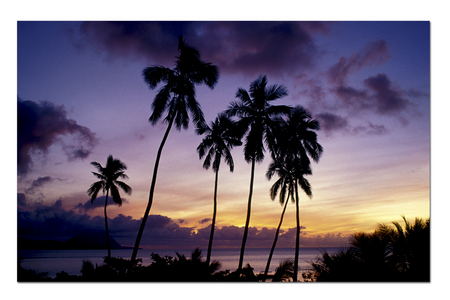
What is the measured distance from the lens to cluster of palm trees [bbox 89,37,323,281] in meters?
12.1

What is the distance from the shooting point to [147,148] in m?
12.8

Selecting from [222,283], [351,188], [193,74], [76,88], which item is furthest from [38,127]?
[351,188]

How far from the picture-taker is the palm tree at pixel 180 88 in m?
11.7

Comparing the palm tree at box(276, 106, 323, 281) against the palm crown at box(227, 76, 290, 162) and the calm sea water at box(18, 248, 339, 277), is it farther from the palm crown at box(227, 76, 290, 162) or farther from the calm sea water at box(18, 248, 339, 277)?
the calm sea water at box(18, 248, 339, 277)

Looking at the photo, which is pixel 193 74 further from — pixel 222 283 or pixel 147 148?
pixel 222 283

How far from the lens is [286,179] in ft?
63.8

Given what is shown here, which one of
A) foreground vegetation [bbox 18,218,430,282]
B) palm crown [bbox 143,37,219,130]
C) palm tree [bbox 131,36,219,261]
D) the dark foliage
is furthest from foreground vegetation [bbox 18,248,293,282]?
palm crown [bbox 143,37,219,130]

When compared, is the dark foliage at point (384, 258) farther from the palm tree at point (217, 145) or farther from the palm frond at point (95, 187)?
the palm frond at point (95, 187)

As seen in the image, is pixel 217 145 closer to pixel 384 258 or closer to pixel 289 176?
pixel 289 176

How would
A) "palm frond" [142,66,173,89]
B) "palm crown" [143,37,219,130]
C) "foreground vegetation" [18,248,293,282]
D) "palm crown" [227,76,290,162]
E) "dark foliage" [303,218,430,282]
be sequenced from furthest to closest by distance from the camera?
1. "palm crown" [227,76,290,162]
2. "palm crown" [143,37,219,130]
3. "palm frond" [142,66,173,89]
4. "foreground vegetation" [18,248,293,282]
5. "dark foliage" [303,218,430,282]

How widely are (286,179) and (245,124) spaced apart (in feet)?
21.2

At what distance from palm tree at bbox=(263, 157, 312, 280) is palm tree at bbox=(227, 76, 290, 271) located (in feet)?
11.6

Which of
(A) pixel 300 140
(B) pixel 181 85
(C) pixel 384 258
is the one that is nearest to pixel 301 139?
(A) pixel 300 140

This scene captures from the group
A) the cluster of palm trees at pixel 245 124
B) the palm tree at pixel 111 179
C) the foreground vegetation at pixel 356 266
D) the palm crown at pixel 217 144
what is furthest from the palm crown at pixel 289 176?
the palm tree at pixel 111 179
